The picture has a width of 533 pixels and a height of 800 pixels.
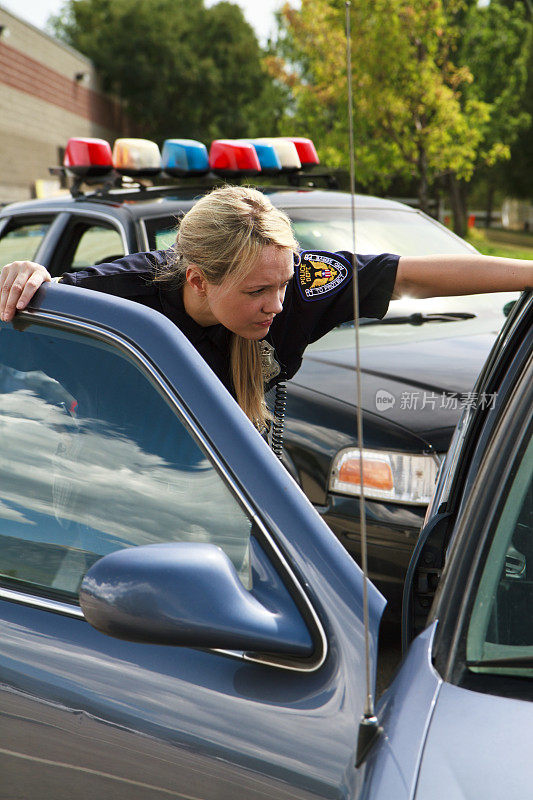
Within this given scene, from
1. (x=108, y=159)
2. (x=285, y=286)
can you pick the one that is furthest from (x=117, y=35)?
(x=285, y=286)

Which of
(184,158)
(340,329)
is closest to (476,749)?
(340,329)

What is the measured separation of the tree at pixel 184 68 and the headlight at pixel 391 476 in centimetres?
3986

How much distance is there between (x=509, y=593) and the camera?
4.17 feet

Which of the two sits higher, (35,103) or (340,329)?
(35,103)

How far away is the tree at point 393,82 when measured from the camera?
15984mm

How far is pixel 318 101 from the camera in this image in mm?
20406

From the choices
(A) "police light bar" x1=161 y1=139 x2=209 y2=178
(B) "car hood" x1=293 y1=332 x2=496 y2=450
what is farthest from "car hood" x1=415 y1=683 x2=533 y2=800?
(A) "police light bar" x1=161 y1=139 x2=209 y2=178

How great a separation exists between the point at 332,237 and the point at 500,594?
3.20 metres

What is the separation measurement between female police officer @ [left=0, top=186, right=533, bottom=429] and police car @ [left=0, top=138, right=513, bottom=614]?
4.2 inches

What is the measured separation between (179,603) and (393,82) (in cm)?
1697

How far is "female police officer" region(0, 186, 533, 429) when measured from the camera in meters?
1.90

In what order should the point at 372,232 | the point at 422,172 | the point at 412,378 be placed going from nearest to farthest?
1. the point at 412,378
2. the point at 372,232
3. the point at 422,172

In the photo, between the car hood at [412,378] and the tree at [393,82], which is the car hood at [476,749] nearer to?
the car hood at [412,378]

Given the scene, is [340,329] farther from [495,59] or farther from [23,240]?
[495,59]
